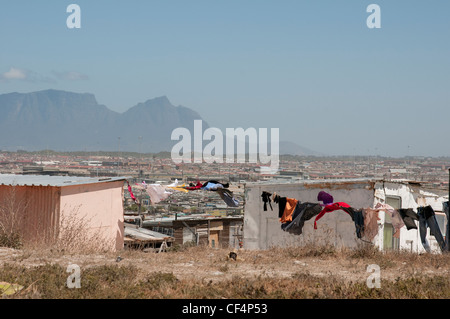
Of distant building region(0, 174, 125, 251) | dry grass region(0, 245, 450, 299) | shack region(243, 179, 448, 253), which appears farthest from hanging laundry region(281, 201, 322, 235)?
distant building region(0, 174, 125, 251)

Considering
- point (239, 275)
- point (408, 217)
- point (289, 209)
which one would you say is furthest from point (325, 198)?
point (239, 275)

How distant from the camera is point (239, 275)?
8.97 m

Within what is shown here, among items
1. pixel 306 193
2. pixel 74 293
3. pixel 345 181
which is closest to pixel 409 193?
pixel 345 181

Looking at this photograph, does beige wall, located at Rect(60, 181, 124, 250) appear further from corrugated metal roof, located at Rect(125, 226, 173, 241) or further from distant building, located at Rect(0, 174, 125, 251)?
corrugated metal roof, located at Rect(125, 226, 173, 241)

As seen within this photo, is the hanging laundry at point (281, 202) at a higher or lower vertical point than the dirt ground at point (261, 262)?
higher

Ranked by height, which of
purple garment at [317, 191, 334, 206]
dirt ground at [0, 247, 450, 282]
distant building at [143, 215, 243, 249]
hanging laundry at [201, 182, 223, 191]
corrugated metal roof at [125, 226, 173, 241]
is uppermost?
hanging laundry at [201, 182, 223, 191]

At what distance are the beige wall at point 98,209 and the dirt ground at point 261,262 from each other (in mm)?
2886

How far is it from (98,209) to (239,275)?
25.6ft

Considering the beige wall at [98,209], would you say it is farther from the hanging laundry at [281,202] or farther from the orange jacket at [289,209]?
the orange jacket at [289,209]

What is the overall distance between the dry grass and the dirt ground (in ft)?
0.06

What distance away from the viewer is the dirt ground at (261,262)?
931 centimetres

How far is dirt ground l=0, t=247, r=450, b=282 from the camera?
9312 mm

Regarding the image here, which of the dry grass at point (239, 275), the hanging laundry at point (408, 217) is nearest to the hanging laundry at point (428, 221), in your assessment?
the hanging laundry at point (408, 217)
